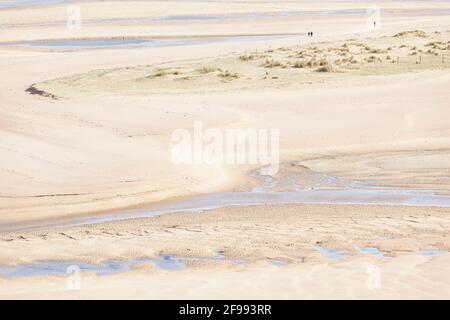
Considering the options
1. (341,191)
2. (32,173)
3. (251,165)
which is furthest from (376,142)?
(32,173)

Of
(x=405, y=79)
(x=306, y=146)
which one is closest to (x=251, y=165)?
(x=306, y=146)

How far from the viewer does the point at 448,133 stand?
18.7 m

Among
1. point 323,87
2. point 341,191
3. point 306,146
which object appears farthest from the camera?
point 323,87

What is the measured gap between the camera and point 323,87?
25.8 m

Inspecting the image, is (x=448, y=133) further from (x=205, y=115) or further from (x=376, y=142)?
(x=205, y=115)

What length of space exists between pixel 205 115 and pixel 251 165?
17.1 feet

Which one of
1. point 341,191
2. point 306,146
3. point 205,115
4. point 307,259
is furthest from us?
point 205,115

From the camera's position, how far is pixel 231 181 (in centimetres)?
1451

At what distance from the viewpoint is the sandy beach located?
877 centimetres

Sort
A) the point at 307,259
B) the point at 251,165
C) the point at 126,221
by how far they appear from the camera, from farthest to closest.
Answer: the point at 251,165 < the point at 126,221 < the point at 307,259

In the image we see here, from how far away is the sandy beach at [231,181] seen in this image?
28.8ft

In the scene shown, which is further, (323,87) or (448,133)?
(323,87)

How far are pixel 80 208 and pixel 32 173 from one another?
78.6 inches

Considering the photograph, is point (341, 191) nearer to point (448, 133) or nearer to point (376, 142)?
point (376, 142)
